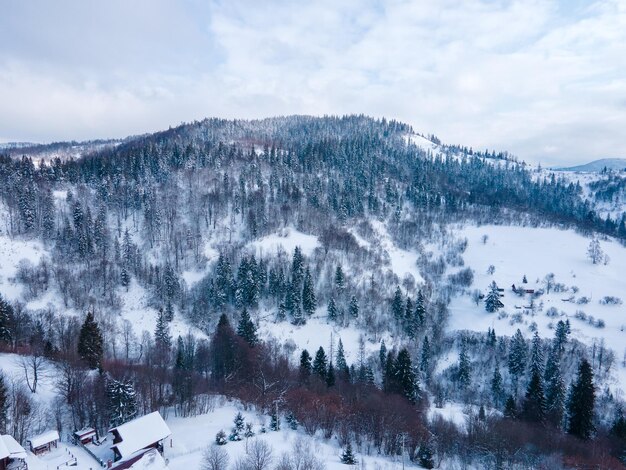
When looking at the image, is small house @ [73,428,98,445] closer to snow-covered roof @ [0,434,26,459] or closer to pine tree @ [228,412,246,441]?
snow-covered roof @ [0,434,26,459]

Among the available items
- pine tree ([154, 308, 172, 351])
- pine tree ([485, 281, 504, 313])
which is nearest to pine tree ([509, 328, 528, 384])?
pine tree ([485, 281, 504, 313])

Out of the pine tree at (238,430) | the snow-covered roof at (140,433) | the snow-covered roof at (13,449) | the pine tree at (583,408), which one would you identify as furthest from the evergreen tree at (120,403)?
the pine tree at (583,408)

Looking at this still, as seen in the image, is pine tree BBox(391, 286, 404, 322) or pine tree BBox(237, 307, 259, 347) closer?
pine tree BBox(237, 307, 259, 347)

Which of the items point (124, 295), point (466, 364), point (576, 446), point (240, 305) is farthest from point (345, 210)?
point (576, 446)

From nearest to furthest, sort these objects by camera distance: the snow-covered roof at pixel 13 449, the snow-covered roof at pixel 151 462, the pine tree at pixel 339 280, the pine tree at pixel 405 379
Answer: the snow-covered roof at pixel 13 449 < the snow-covered roof at pixel 151 462 < the pine tree at pixel 405 379 < the pine tree at pixel 339 280

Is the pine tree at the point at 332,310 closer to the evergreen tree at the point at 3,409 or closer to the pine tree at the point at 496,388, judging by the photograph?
the pine tree at the point at 496,388

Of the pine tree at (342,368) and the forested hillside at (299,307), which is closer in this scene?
the forested hillside at (299,307)

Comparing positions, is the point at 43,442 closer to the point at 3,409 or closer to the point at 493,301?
the point at 3,409
